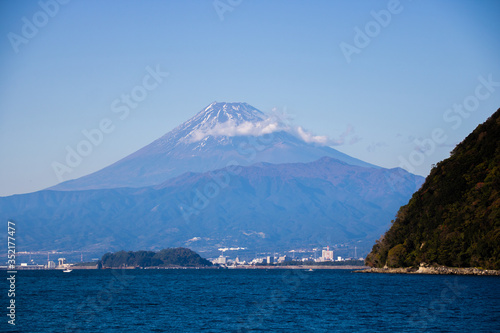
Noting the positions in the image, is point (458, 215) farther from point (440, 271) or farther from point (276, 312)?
point (276, 312)

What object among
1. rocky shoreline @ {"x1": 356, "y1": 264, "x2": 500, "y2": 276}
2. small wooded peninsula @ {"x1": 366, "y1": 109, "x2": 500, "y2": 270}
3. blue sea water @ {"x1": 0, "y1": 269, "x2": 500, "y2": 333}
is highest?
small wooded peninsula @ {"x1": 366, "y1": 109, "x2": 500, "y2": 270}

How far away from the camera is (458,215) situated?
11781 cm

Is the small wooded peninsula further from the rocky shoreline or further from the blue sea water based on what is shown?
the blue sea water

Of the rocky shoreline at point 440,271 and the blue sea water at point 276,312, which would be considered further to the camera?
the rocky shoreline at point 440,271

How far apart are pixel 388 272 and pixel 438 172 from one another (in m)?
24.0

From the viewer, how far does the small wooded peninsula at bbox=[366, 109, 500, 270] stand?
10894 cm

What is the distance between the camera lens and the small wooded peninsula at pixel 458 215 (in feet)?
357

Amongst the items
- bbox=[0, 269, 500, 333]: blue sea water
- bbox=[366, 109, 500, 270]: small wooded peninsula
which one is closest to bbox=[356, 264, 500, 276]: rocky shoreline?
bbox=[366, 109, 500, 270]: small wooded peninsula

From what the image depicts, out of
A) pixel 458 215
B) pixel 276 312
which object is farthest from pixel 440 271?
pixel 276 312

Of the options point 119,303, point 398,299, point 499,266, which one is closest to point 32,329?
point 119,303

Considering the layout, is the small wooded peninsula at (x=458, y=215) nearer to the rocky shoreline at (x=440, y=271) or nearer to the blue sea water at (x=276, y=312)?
the rocky shoreline at (x=440, y=271)

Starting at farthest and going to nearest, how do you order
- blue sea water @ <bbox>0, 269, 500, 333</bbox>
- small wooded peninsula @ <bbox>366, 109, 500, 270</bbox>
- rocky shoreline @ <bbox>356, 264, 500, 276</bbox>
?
1. rocky shoreline @ <bbox>356, 264, 500, 276</bbox>
2. small wooded peninsula @ <bbox>366, 109, 500, 270</bbox>
3. blue sea water @ <bbox>0, 269, 500, 333</bbox>

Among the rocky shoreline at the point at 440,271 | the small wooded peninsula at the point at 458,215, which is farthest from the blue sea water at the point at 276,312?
the small wooded peninsula at the point at 458,215

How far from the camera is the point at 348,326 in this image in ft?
182
